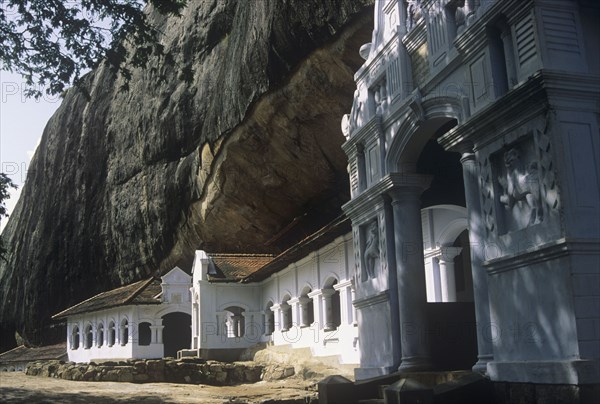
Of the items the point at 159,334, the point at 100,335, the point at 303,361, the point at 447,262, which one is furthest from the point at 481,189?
the point at 100,335

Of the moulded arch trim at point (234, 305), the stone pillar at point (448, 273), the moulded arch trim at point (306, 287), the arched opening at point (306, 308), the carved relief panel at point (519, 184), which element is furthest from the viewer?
the moulded arch trim at point (234, 305)

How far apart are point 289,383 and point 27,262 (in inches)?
1415

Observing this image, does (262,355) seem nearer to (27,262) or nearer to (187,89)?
(187,89)

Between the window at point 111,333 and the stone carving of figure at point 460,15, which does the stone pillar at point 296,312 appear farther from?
the stone carving of figure at point 460,15

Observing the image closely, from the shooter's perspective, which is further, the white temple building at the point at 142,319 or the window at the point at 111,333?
the window at the point at 111,333

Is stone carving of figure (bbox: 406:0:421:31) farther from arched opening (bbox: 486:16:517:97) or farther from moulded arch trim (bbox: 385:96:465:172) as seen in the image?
arched opening (bbox: 486:16:517:97)

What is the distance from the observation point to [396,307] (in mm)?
10750

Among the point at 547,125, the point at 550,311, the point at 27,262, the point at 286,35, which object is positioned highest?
the point at 286,35

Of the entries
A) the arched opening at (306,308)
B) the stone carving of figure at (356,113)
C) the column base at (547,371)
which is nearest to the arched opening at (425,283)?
the stone carving of figure at (356,113)

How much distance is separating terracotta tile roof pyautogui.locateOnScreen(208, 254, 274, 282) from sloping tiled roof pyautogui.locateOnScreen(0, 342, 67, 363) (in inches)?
629

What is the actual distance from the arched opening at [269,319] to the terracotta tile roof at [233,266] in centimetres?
173

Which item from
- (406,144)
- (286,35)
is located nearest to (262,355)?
(286,35)

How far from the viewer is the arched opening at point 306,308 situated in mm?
21828

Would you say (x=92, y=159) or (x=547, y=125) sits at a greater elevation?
(x=92, y=159)
